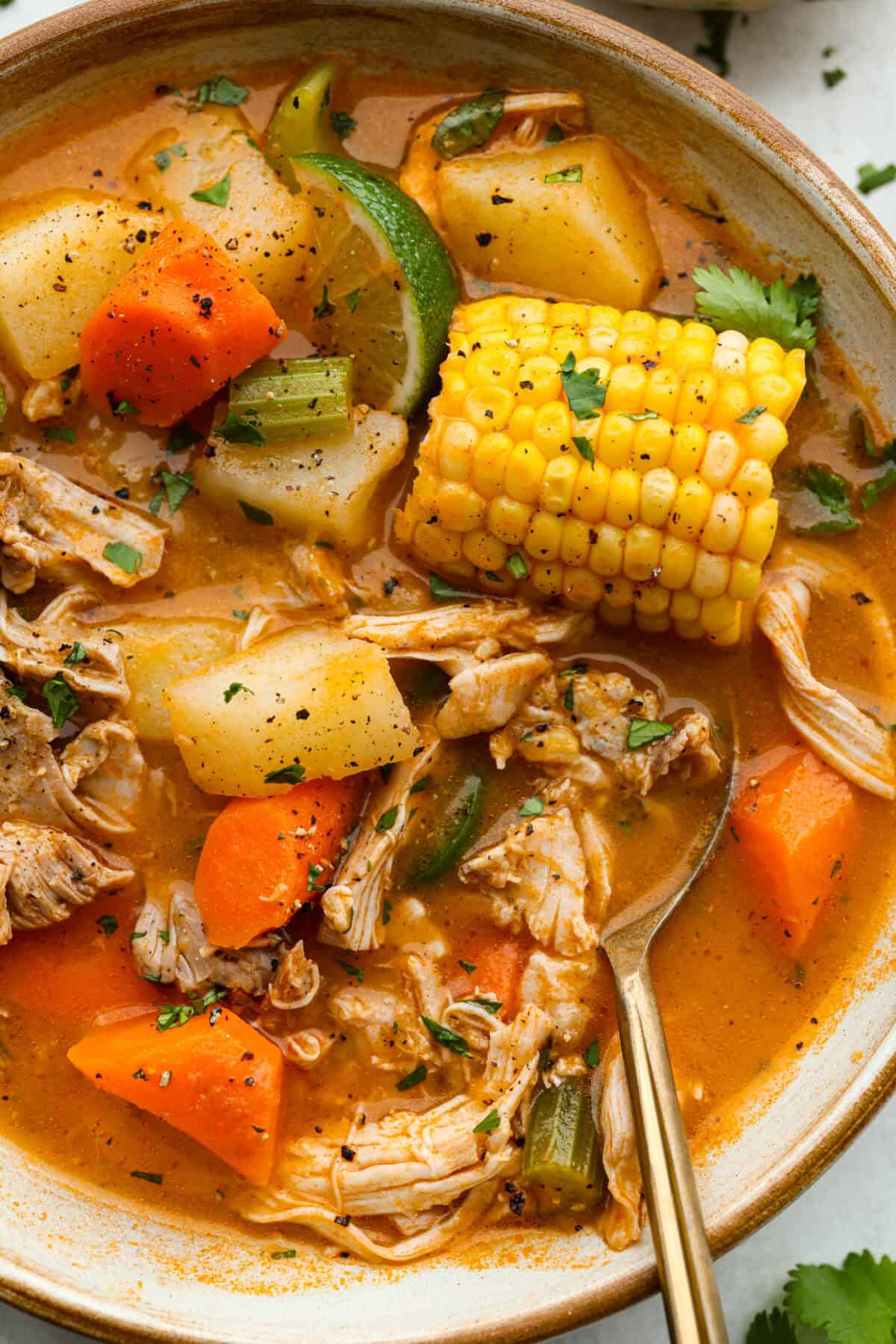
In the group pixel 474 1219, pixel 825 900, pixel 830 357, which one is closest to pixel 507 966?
pixel 474 1219

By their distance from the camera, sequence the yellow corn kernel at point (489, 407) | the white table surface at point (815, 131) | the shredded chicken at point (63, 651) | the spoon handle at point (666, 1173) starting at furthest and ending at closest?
1. the white table surface at point (815, 131)
2. the shredded chicken at point (63, 651)
3. the yellow corn kernel at point (489, 407)
4. the spoon handle at point (666, 1173)

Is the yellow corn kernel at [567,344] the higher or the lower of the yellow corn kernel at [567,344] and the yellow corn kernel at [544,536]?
the higher

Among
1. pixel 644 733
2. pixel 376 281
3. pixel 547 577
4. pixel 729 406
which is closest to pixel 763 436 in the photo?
pixel 729 406

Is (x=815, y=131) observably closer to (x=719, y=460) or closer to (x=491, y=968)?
(x=719, y=460)

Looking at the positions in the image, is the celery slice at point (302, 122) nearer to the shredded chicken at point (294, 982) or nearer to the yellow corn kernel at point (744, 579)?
the yellow corn kernel at point (744, 579)

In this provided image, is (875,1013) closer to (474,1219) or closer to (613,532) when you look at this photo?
(474,1219)

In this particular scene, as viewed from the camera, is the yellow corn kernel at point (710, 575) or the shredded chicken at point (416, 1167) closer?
the yellow corn kernel at point (710, 575)

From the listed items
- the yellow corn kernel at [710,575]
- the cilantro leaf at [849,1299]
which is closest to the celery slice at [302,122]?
the yellow corn kernel at [710,575]
